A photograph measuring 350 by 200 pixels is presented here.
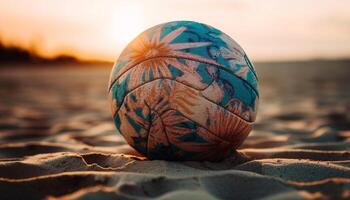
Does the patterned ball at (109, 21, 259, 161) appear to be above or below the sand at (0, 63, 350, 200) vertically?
above

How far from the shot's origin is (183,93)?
2.92 metres

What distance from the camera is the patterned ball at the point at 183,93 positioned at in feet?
9.61

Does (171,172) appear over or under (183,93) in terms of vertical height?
under

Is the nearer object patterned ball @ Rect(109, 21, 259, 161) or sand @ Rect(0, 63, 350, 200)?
sand @ Rect(0, 63, 350, 200)

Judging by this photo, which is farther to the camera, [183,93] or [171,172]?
[183,93]

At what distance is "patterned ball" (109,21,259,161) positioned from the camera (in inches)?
115

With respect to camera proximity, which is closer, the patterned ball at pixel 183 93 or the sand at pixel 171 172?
the sand at pixel 171 172

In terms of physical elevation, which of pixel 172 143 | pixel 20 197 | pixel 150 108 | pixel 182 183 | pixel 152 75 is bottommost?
pixel 20 197

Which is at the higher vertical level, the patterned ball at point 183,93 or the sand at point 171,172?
the patterned ball at point 183,93

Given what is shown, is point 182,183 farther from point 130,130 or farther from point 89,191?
point 130,130

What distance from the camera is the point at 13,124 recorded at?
21.7 ft

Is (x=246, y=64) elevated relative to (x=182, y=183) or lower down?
elevated

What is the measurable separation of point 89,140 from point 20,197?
2546mm

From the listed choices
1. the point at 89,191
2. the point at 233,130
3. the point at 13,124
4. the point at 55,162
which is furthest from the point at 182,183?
the point at 13,124
